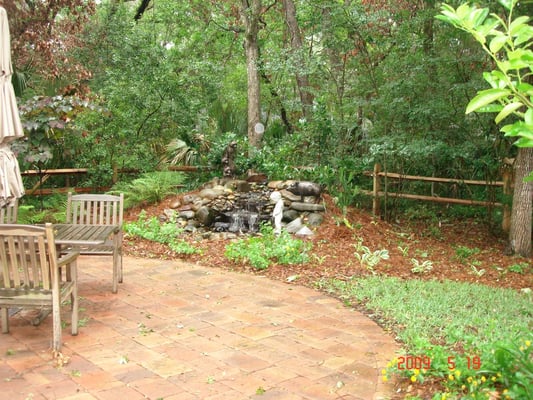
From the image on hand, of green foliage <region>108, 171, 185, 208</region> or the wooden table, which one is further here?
green foliage <region>108, 171, 185, 208</region>

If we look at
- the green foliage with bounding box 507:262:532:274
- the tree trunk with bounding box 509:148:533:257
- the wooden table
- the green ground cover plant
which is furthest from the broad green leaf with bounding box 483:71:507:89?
the tree trunk with bounding box 509:148:533:257

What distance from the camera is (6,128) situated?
3.79 metres

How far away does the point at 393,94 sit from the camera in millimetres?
7625

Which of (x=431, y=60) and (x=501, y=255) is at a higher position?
(x=431, y=60)

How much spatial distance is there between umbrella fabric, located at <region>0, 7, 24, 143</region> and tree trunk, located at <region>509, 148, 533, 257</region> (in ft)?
19.5

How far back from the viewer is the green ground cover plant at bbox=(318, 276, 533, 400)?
2789 mm

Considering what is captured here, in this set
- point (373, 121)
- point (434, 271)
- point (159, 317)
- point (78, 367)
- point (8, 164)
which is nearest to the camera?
point (78, 367)

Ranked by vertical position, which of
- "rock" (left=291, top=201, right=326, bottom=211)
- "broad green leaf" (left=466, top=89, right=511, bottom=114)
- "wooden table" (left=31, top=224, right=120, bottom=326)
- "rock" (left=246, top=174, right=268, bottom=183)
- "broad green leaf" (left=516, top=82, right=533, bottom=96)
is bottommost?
"rock" (left=291, top=201, right=326, bottom=211)

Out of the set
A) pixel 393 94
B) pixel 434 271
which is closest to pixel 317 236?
pixel 434 271

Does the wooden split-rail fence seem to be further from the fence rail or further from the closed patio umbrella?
the closed patio umbrella

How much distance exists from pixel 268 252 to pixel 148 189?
11.2 ft

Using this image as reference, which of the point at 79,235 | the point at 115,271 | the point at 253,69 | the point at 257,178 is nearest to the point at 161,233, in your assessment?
the point at 115,271

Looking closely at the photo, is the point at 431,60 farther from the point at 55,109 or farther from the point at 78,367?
the point at 78,367

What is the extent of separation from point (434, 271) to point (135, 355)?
388cm
